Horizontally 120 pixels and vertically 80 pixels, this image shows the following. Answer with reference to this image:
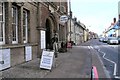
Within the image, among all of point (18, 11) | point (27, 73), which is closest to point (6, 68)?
point (27, 73)

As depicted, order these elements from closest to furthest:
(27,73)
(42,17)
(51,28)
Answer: (27,73) → (42,17) → (51,28)

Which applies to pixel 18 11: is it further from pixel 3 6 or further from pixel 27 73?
pixel 27 73

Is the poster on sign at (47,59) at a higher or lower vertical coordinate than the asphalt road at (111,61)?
higher

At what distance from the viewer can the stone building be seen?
13.5 meters

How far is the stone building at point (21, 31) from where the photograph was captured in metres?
13.5

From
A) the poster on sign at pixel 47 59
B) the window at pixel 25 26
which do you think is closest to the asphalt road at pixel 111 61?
the poster on sign at pixel 47 59

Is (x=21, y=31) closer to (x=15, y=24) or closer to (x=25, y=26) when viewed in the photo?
(x=15, y=24)

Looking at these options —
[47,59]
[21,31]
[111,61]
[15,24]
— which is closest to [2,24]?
[15,24]

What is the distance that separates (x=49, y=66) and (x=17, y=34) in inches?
144

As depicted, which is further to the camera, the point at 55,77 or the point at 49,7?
the point at 49,7

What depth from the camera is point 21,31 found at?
624 inches

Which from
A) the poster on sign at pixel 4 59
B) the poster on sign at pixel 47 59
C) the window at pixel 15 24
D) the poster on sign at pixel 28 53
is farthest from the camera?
the poster on sign at pixel 28 53

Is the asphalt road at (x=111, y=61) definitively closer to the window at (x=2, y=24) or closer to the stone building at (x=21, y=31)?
the stone building at (x=21, y=31)

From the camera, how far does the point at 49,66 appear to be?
13055 mm
